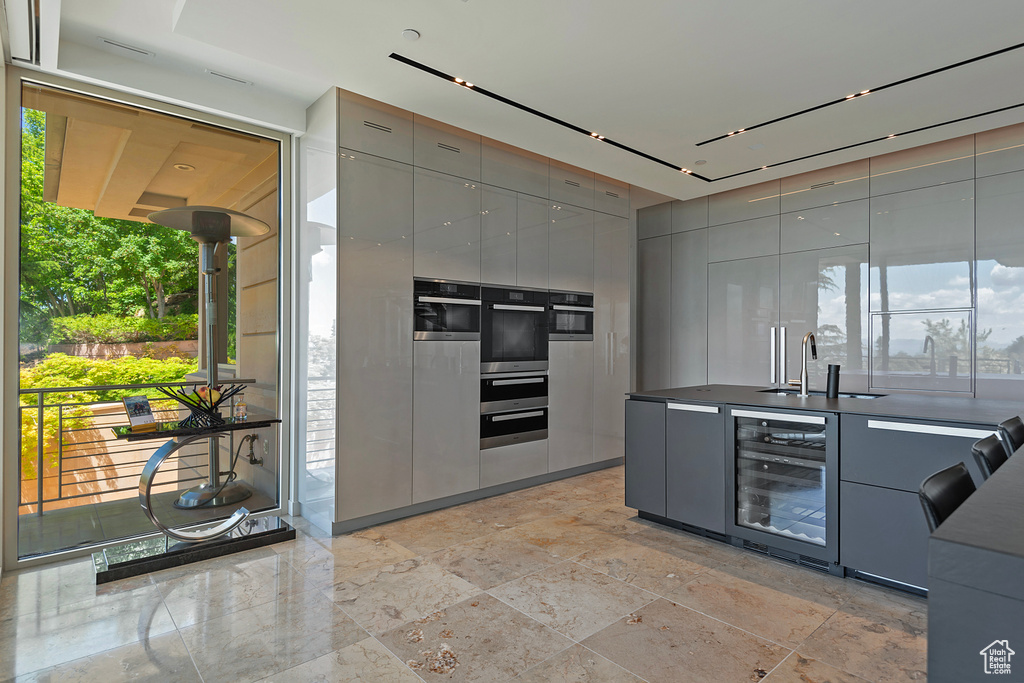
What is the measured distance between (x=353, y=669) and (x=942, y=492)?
1.99 metres

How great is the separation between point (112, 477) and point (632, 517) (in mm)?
3346

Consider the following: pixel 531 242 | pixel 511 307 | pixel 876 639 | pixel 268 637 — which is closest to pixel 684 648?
pixel 876 639

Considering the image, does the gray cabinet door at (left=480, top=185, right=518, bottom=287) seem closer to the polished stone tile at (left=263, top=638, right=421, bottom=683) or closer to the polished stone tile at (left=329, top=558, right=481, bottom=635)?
the polished stone tile at (left=329, top=558, right=481, bottom=635)

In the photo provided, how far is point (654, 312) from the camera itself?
6.22 metres

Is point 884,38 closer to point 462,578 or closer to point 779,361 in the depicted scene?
point 779,361

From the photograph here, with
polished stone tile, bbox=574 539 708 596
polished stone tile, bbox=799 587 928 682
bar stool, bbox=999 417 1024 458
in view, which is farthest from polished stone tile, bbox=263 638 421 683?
bar stool, bbox=999 417 1024 458

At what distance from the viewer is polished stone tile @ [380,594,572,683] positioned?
206 centimetres

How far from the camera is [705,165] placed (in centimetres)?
451

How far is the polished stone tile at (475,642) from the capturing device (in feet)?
6.75

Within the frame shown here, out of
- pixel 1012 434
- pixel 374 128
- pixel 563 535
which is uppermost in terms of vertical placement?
pixel 374 128

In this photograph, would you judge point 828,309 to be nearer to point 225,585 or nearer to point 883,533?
point 883,533

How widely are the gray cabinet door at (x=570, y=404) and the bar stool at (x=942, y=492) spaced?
3.55 meters

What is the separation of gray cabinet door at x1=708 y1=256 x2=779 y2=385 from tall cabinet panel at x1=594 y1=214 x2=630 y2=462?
927mm

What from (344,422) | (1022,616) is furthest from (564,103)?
(1022,616)
